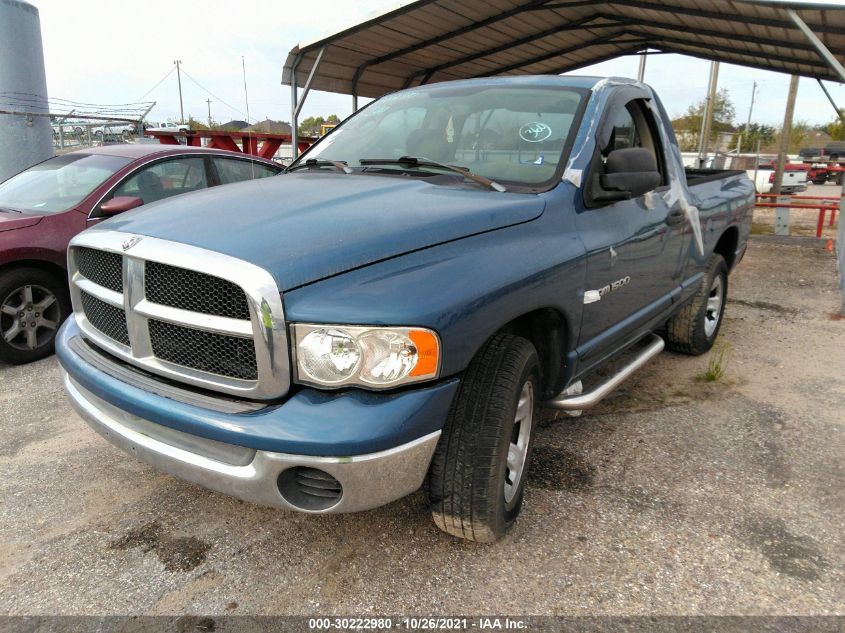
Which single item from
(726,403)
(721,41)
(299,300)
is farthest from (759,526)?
(721,41)

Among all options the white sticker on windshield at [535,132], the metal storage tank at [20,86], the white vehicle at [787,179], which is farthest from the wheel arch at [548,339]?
the white vehicle at [787,179]

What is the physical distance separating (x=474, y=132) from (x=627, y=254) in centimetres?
97

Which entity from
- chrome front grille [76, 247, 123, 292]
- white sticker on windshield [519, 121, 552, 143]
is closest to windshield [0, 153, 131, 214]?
chrome front grille [76, 247, 123, 292]

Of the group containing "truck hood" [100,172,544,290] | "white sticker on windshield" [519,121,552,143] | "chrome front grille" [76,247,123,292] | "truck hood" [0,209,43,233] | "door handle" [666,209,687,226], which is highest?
"white sticker on windshield" [519,121,552,143]

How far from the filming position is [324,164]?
10.8 ft

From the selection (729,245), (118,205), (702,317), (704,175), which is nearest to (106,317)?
(118,205)

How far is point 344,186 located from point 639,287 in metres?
1.66

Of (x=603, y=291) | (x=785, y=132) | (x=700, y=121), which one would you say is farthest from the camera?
(x=700, y=121)

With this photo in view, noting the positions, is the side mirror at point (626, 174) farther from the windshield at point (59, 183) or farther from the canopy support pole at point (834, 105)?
the canopy support pole at point (834, 105)

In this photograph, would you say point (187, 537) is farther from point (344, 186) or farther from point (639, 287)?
point (639, 287)

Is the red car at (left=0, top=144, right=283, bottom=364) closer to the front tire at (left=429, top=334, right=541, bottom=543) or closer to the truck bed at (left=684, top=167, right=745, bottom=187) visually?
the truck bed at (left=684, top=167, right=745, bottom=187)

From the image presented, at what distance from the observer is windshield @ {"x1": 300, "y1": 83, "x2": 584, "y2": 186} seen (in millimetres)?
2887

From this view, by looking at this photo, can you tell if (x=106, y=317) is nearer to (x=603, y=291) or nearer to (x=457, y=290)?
(x=457, y=290)

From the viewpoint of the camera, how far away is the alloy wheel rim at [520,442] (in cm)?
250
